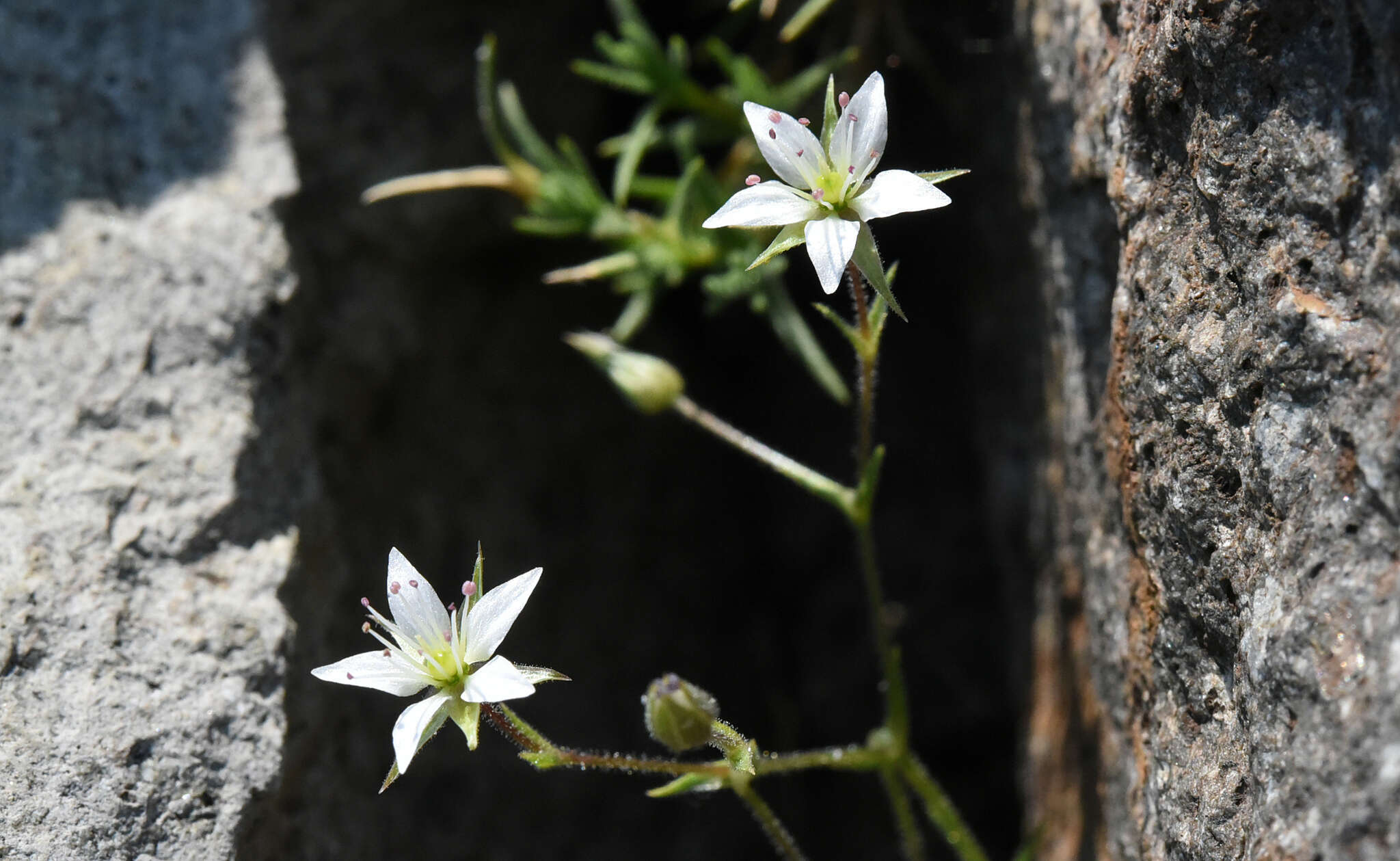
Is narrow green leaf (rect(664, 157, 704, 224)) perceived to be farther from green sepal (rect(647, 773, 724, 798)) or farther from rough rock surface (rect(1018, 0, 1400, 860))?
green sepal (rect(647, 773, 724, 798))

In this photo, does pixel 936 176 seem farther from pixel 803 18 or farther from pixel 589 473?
pixel 589 473

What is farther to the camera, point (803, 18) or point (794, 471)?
point (803, 18)

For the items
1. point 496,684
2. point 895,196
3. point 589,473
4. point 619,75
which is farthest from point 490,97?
point 496,684

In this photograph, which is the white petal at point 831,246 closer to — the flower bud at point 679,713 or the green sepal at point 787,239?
the green sepal at point 787,239

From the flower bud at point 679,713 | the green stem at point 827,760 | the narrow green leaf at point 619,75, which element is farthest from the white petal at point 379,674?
the narrow green leaf at point 619,75

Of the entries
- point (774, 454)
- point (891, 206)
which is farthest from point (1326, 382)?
point (774, 454)

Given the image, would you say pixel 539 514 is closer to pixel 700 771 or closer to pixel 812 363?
pixel 812 363

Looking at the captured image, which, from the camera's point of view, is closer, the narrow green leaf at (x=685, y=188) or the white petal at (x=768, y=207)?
the white petal at (x=768, y=207)
